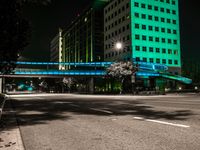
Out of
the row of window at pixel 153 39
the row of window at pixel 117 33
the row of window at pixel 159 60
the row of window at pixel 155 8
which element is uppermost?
the row of window at pixel 155 8

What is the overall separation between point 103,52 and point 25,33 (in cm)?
9650

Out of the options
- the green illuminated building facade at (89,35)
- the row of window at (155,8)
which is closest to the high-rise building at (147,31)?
the row of window at (155,8)

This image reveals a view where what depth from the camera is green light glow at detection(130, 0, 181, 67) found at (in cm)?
8419

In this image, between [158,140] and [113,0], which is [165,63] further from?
[158,140]

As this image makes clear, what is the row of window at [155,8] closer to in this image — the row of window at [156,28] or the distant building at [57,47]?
the row of window at [156,28]

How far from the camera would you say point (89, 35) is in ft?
381

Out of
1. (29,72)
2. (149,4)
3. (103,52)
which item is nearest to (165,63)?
(149,4)

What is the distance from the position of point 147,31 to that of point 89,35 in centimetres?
3644

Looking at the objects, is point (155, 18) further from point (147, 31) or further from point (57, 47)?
point (57, 47)

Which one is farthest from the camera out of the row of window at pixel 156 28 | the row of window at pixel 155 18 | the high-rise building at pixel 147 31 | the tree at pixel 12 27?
the row of window at pixel 155 18

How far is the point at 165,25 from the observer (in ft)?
296

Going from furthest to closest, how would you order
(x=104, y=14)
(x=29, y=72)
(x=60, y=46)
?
(x=60, y=46) < (x=104, y=14) < (x=29, y=72)

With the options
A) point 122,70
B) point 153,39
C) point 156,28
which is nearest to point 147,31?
point 153,39

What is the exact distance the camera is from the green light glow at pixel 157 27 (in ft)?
276
